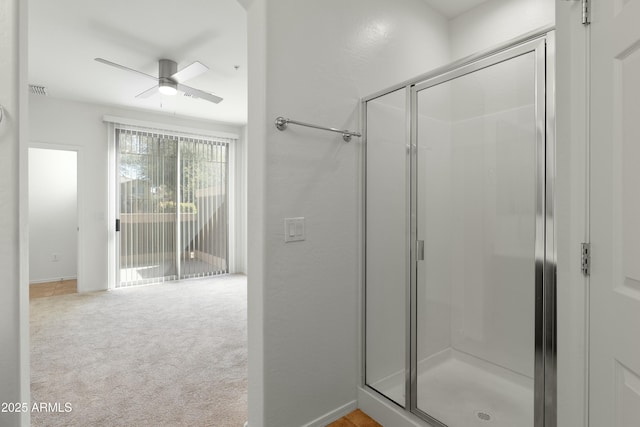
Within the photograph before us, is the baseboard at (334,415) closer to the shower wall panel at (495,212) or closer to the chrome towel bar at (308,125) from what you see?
the shower wall panel at (495,212)

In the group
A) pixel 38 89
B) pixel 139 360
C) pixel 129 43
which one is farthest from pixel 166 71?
pixel 139 360

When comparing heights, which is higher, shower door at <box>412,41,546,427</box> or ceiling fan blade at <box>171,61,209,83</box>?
ceiling fan blade at <box>171,61,209,83</box>

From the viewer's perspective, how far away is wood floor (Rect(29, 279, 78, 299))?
467 cm

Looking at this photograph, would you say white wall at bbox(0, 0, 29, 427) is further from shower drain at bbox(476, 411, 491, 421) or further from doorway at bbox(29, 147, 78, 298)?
doorway at bbox(29, 147, 78, 298)

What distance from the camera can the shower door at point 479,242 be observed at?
54.1 inches

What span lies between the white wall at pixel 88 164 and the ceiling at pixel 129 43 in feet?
0.97

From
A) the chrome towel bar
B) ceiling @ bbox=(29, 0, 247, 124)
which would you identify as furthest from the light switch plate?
ceiling @ bbox=(29, 0, 247, 124)

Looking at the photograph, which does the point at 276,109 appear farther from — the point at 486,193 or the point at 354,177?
the point at 486,193

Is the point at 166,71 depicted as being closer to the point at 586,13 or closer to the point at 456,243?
the point at 456,243

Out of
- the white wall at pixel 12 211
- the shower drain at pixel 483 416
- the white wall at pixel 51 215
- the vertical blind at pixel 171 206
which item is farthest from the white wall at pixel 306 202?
the white wall at pixel 51 215

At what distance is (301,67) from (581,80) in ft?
4.03

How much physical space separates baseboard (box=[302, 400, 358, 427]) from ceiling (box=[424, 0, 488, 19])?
9.89ft

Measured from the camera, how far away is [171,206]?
5.32m

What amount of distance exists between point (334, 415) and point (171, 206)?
4456 mm
